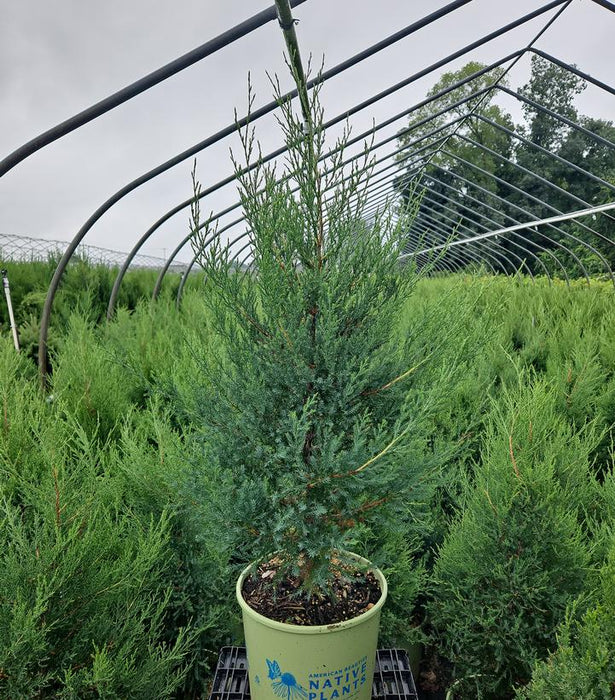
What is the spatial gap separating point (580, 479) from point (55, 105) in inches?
131

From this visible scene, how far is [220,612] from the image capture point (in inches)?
85.6

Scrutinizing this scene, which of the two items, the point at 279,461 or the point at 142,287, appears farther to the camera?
the point at 142,287

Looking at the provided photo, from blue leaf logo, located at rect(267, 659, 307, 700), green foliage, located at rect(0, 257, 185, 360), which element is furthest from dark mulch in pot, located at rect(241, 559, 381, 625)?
green foliage, located at rect(0, 257, 185, 360)

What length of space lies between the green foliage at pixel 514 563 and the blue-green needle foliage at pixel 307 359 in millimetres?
651

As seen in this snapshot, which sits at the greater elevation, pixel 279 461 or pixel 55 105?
pixel 55 105

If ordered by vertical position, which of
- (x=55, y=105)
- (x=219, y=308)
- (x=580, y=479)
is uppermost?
(x=55, y=105)

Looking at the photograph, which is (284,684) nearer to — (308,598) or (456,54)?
(308,598)

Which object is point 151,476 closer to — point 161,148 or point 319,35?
point 319,35

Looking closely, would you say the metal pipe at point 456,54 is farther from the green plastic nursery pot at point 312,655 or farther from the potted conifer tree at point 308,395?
the green plastic nursery pot at point 312,655

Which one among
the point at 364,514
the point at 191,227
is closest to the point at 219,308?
the point at 191,227

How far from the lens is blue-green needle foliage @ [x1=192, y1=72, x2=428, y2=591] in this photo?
5.12ft

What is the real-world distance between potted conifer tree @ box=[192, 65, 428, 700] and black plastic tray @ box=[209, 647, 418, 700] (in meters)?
0.28

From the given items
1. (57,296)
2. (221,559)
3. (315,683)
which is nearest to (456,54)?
(221,559)

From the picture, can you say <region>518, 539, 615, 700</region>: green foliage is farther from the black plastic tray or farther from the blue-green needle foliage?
the blue-green needle foliage
